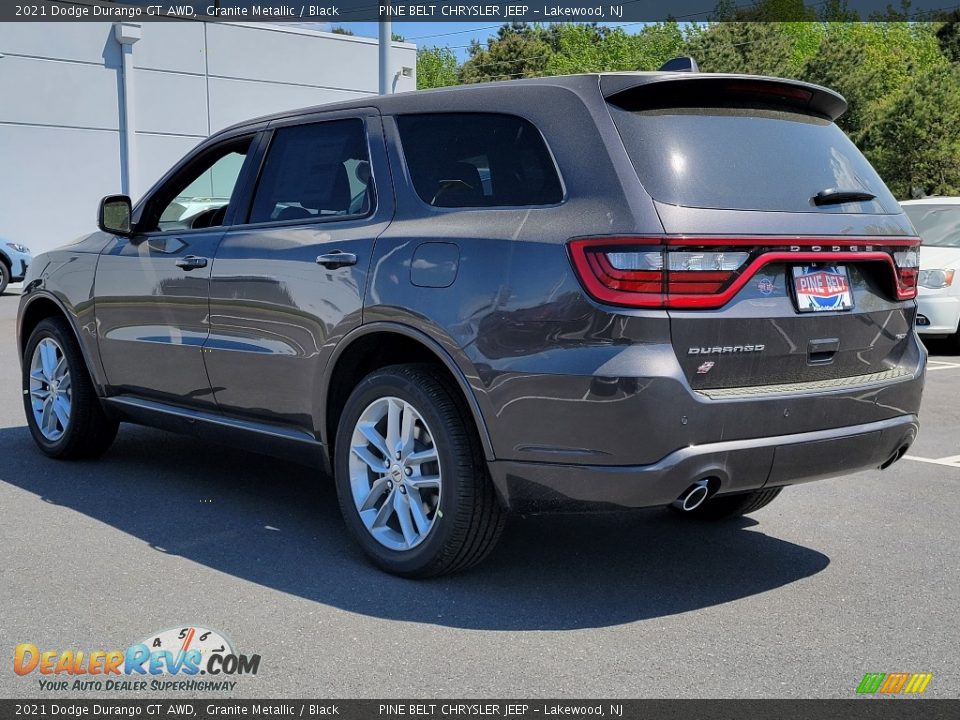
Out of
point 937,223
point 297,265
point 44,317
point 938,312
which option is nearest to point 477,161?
point 297,265

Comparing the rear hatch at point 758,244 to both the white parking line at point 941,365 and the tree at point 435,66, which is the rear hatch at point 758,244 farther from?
the tree at point 435,66

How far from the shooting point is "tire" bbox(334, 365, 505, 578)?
4.31m

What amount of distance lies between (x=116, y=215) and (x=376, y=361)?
6.84 ft

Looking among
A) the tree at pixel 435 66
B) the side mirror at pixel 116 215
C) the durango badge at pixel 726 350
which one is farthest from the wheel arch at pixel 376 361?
the tree at pixel 435 66

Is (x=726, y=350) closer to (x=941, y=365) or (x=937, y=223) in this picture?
(x=941, y=365)

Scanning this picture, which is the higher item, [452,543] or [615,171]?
[615,171]

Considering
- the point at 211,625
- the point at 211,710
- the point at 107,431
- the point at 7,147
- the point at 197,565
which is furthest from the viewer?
the point at 7,147

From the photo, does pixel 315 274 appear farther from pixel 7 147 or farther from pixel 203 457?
pixel 7 147

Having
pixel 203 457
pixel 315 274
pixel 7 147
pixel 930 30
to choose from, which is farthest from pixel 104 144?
pixel 930 30

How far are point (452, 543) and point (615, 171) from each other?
145 cm

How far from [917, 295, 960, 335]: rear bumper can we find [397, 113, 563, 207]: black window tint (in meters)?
8.84

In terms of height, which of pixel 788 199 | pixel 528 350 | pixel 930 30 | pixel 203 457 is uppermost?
pixel 930 30

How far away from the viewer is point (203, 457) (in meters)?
6.86

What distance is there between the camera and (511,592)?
443 cm
